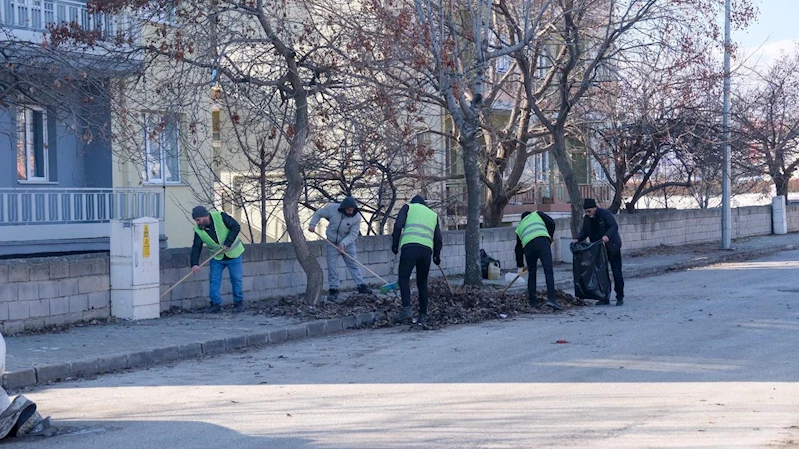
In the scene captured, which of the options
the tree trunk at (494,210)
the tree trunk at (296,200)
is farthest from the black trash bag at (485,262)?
the tree trunk at (296,200)

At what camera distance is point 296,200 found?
13906mm

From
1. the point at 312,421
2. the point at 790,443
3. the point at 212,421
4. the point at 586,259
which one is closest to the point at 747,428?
the point at 790,443

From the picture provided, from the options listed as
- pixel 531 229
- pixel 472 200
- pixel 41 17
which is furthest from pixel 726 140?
pixel 41 17

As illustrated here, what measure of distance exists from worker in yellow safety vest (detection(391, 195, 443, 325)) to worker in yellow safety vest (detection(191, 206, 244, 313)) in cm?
253

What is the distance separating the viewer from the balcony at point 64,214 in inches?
650

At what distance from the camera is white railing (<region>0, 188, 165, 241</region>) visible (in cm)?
1652

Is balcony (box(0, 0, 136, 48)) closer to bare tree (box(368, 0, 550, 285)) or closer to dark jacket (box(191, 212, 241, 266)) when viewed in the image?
dark jacket (box(191, 212, 241, 266))

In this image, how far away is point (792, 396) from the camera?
7730mm

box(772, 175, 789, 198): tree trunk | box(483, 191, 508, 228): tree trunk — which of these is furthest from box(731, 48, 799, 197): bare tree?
box(483, 191, 508, 228): tree trunk

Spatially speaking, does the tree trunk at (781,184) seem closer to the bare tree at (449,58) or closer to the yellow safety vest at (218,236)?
the bare tree at (449,58)

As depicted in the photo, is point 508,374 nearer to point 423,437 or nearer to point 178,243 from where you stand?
point 423,437

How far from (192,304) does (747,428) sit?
30.6 ft

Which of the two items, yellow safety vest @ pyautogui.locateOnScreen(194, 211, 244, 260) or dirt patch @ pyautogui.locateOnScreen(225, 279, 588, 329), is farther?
yellow safety vest @ pyautogui.locateOnScreen(194, 211, 244, 260)

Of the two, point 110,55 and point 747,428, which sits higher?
point 110,55
